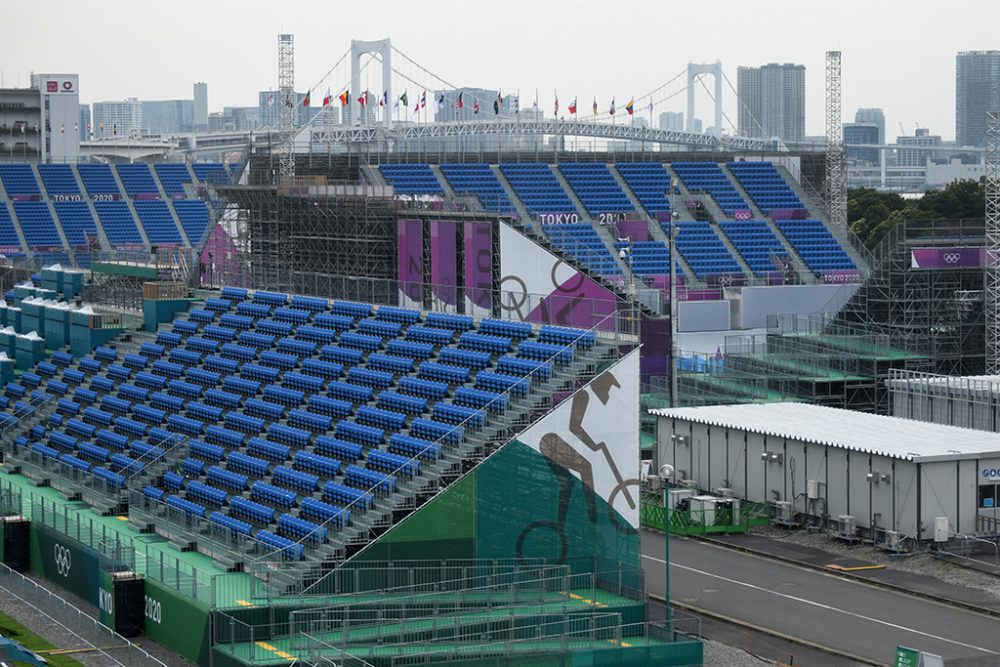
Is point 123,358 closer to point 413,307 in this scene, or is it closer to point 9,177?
point 413,307

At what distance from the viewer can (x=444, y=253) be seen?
156 feet

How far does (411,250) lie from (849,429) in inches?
631

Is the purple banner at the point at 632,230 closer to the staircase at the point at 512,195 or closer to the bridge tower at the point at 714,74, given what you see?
the staircase at the point at 512,195

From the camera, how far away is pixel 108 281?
45656mm

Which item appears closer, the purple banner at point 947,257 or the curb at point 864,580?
the curb at point 864,580

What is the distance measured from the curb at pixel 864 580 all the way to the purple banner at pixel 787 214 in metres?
37.4

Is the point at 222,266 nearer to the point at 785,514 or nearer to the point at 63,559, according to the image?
the point at 63,559

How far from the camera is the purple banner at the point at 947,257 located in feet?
166

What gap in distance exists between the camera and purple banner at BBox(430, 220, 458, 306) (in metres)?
47.2

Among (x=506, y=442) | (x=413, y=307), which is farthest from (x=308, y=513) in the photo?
(x=413, y=307)

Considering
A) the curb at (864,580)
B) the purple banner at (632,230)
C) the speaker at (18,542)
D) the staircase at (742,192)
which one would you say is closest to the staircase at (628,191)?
the purple banner at (632,230)

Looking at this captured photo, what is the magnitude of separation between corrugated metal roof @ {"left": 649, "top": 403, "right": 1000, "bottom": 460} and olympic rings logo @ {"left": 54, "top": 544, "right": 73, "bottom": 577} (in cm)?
1427

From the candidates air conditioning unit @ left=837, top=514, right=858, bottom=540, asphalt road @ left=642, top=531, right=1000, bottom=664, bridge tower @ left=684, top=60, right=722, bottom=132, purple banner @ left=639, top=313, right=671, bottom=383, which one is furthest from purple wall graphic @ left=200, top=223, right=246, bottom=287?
bridge tower @ left=684, top=60, right=722, bottom=132

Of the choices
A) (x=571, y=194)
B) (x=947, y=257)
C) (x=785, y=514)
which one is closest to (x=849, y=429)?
(x=785, y=514)
